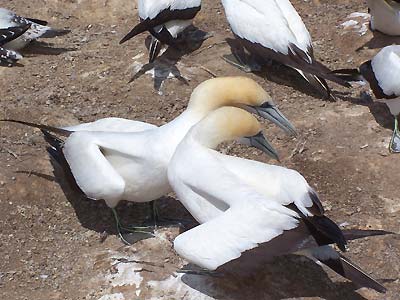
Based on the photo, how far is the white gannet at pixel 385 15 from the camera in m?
8.27

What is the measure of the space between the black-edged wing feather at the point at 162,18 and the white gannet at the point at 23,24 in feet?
3.41

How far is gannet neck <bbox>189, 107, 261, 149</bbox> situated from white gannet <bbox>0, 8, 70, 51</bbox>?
4001mm

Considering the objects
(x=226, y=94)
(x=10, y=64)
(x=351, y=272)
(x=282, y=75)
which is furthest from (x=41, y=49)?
(x=351, y=272)

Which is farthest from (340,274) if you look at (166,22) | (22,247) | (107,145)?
(166,22)

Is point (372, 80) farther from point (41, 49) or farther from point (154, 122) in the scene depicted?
point (41, 49)

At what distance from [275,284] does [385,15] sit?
13.4 ft

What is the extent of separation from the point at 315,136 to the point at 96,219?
1896 mm

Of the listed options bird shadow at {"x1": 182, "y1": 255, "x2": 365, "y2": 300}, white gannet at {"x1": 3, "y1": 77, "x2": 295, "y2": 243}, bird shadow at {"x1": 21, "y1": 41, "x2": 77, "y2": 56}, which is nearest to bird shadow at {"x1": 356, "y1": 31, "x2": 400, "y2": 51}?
bird shadow at {"x1": 21, "y1": 41, "x2": 77, "y2": 56}

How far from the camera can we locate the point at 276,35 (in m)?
7.97

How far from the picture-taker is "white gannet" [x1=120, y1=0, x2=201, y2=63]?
795 centimetres

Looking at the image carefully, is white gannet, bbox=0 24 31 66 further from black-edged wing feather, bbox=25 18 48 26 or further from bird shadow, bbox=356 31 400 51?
bird shadow, bbox=356 31 400 51

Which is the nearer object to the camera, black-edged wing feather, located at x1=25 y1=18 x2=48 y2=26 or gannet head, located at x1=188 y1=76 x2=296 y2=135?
gannet head, located at x1=188 y1=76 x2=296 y2=135

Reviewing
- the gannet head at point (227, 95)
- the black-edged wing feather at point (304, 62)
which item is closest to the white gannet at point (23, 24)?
the black-edged wing feather at point (304, 62)

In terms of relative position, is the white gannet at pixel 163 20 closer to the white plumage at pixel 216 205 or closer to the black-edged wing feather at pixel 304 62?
the black-edged wing feather at pixel 304 62
